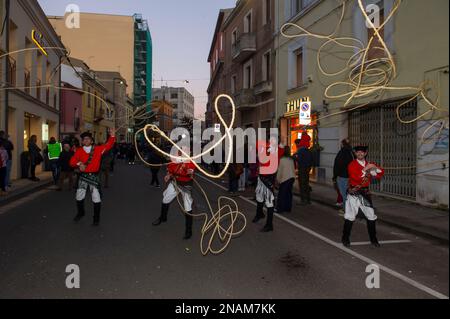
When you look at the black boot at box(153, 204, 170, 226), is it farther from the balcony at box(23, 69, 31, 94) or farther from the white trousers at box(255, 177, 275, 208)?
the balcony at box(23, 69, 31, 94)

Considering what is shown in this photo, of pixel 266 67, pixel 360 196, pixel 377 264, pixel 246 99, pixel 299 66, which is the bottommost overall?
pixel 377 264

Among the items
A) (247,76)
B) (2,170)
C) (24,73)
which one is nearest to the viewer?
(2,170)

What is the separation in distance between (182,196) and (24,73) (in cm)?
1376

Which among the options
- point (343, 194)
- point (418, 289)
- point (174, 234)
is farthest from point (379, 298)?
point (343, 194)

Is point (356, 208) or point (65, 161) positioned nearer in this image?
point (356, 208)

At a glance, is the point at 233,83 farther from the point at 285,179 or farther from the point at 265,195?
the point at 265,195

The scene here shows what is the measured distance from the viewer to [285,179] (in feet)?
29.2

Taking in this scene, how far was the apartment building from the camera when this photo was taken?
47.3 ft

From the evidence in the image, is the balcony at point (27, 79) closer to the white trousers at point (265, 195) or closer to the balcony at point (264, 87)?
the balcony at point (264, 87)

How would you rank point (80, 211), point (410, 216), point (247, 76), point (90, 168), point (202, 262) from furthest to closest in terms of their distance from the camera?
point (247, 76) < point (410, 216) < point (80, 211) < point (90, 168) < point (202, 262)

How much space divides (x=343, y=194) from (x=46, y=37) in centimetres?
1810

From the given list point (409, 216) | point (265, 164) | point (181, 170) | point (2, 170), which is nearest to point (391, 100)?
point (409, 216)

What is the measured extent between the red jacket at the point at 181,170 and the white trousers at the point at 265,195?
144 centimetres

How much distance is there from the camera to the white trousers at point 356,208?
6.14m
